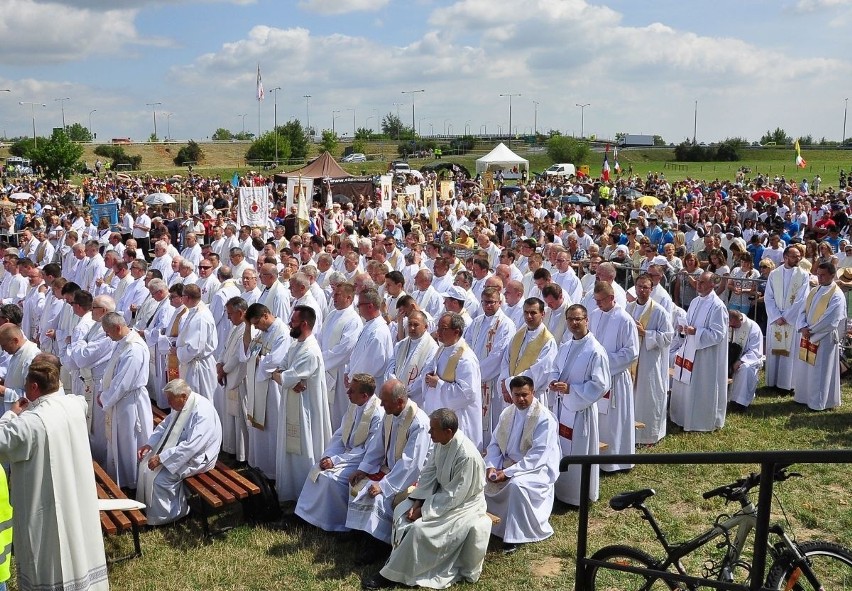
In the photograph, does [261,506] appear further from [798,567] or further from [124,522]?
[798,567]

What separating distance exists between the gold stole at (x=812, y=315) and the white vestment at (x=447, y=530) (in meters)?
6.53

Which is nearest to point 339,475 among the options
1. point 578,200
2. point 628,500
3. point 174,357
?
point 628,500

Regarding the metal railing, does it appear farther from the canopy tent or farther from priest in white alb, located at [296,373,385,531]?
the canopy tent

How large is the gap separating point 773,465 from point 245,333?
23.0 feet

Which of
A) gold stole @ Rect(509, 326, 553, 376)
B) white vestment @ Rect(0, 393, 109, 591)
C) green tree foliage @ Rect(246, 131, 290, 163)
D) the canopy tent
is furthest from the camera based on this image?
green tree foliage @ Rect(246, 131, 290, 163)

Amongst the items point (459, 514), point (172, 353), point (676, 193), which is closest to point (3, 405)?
point (172, 353)

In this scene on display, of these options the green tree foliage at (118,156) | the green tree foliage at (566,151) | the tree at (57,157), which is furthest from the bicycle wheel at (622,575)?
the green tree foliage at (566,151)

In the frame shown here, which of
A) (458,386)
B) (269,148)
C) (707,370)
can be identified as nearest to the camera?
(458,386)

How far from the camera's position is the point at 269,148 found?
262 feet

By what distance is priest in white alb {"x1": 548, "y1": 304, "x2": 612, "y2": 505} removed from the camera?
792 centimetres

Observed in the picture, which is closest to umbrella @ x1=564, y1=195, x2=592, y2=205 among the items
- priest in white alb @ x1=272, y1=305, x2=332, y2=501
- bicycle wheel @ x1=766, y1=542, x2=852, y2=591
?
priest in white alb @ x1=272, y1=305, x2=332, y2=501

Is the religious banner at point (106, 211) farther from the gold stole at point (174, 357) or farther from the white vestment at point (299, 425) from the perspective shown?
the white vestment at point (299, 425)

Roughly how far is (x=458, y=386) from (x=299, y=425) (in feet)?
5.63

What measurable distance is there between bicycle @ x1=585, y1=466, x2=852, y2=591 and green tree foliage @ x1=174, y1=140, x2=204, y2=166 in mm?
85768
